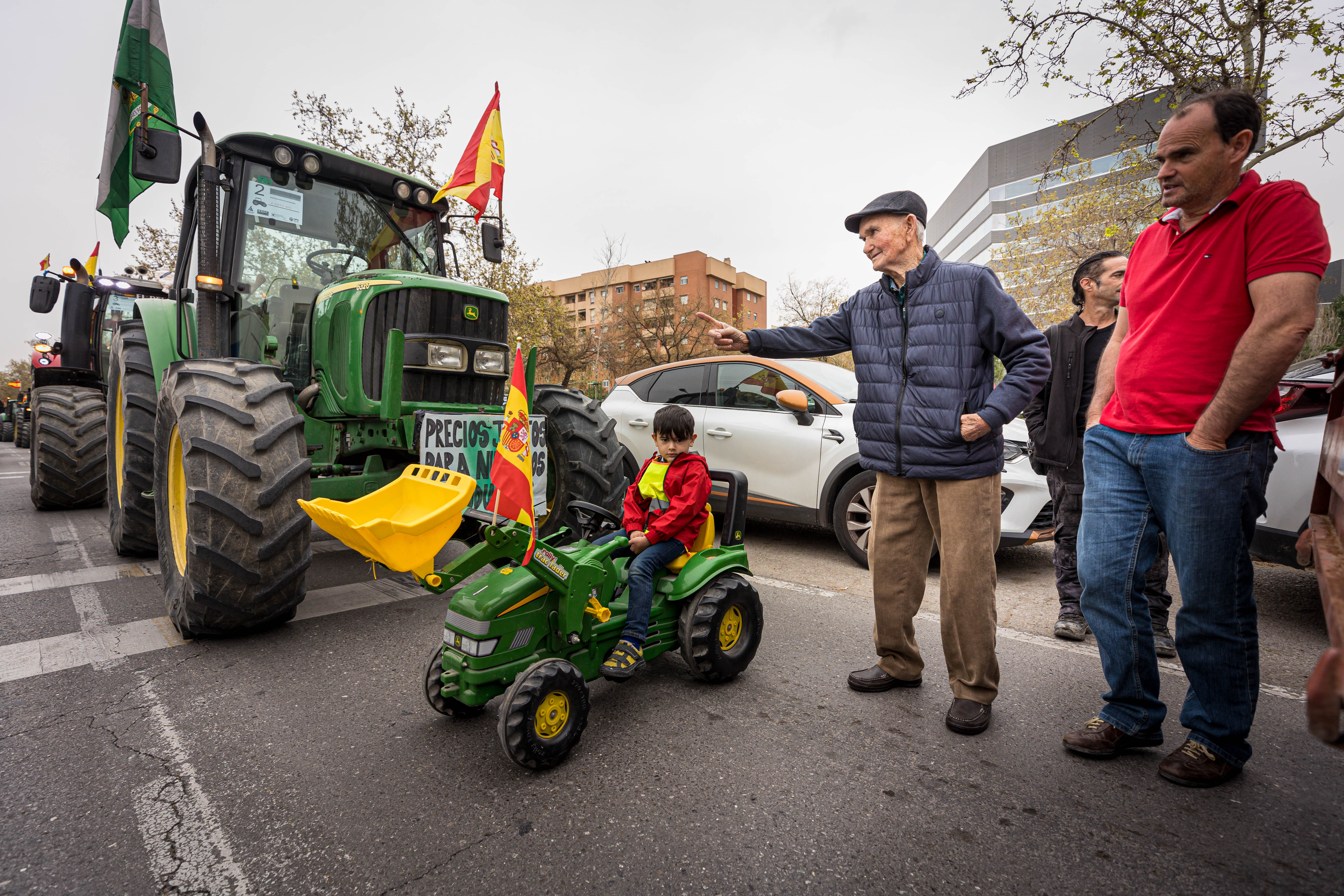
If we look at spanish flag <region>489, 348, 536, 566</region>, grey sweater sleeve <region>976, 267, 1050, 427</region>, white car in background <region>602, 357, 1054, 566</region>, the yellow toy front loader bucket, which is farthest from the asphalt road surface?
white car in background <region>602, 357, 1054, 566</region>

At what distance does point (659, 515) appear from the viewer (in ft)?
9.59

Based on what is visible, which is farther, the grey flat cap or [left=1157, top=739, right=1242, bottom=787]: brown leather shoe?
the grey flat cap

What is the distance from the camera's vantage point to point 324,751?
229cm

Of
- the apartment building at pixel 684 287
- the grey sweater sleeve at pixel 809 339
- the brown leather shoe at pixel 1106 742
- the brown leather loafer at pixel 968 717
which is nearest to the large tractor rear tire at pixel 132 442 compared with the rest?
the grey sweater sleeve at pixel 809 339

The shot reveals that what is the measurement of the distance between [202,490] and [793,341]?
2.77 meters

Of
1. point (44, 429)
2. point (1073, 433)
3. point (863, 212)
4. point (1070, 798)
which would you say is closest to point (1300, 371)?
point (1073, 433)

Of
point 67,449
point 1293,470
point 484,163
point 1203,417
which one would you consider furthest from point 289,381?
point 1293,470

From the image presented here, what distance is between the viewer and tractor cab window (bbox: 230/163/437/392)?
165 inches

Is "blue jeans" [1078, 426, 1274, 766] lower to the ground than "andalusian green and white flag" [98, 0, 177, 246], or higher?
lower

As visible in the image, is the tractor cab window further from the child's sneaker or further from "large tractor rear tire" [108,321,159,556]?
the child's sneaker

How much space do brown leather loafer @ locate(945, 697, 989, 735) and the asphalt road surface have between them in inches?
3.2

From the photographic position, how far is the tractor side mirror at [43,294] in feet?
24.9

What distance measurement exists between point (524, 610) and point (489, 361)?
231 cm

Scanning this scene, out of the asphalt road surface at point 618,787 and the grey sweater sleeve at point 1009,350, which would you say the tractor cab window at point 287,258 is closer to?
the asphalt road surface at point 618,787
